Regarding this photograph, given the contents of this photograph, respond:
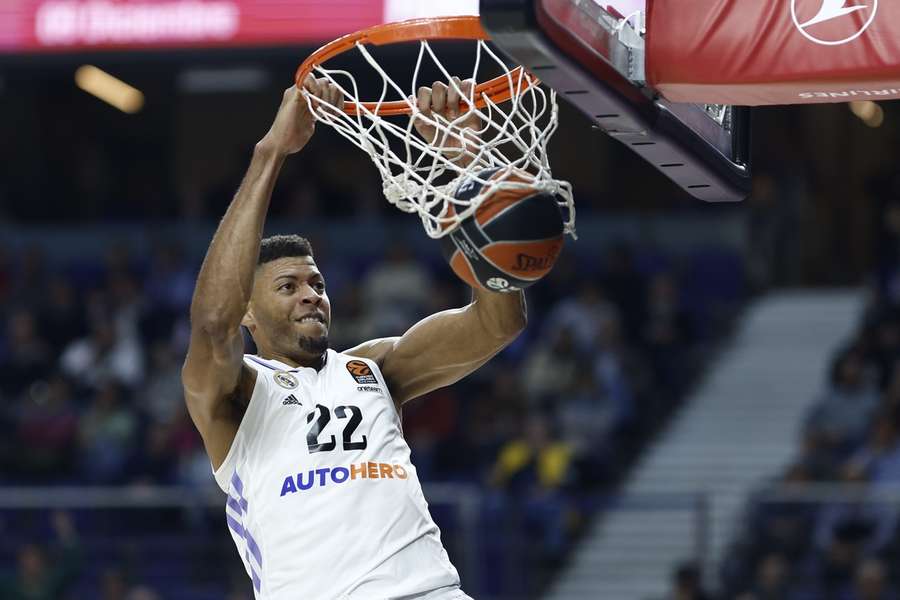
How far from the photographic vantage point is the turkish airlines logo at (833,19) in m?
5.21

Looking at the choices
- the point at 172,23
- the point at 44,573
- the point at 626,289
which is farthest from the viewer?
the point at 626,289

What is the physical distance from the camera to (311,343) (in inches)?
221

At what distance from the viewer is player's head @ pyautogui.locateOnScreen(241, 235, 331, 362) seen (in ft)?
18.5

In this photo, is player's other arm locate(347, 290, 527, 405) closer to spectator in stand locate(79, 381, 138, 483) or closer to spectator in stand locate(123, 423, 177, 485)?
spectator in stand locate(123, 423, 177, 485)

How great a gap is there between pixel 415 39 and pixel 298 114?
1.59 ft

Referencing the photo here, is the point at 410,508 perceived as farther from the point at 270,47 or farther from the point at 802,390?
the point at 802,390

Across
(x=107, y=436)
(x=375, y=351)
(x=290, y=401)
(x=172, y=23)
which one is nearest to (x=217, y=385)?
(x=290, y=401)

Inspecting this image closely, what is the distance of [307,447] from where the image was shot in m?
5.40

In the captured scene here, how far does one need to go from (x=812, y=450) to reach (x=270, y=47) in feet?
17.0

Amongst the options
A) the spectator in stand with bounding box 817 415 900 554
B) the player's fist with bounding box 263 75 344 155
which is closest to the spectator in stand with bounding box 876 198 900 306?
the spectator in stand with bounding box 817 415 900 554

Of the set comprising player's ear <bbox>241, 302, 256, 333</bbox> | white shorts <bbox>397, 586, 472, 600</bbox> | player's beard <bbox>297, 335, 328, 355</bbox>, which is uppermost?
player's ear <bbox>241, 302, 256, 333</bbox>

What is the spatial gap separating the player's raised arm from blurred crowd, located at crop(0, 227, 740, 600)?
688 centimetres

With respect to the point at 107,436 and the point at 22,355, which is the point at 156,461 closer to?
the point at 107,436

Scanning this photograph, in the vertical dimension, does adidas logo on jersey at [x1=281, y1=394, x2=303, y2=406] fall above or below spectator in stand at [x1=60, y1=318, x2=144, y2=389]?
above
